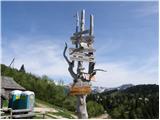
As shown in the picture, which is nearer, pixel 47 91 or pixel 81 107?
pixel 81 107

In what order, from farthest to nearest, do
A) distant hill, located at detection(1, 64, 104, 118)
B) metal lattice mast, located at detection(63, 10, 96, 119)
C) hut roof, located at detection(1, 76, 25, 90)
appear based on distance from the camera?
1. distant hill, located at detection(1, 64, 104, 118)
2. hut roof, located at detection(1, 76, 25, 90)
3. metal lattice mast, located at detection(63, 10, 96, 119)

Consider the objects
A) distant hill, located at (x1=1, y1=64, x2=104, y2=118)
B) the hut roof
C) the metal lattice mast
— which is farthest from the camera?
distant hill, located at (x1=1, y1=64, x2=104, y2=118)

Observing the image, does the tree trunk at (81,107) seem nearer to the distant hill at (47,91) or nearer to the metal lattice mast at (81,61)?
the metal lattice mast at (81,61)

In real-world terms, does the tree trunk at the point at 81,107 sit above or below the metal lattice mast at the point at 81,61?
below

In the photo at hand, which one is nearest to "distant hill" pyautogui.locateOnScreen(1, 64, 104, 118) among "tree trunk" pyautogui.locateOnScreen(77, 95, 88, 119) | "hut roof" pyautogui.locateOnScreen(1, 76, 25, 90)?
"hut roof" pyautogui.locateOnScreen(1, 76, 25, 90)

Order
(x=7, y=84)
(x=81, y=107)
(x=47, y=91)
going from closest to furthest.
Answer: (x=81, y=107) → (x=7, y=84) → (x=47, y=91)

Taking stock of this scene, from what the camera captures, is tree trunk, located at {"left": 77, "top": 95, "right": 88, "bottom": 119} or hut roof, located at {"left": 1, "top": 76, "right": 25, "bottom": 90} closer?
tree trunk, located at {"left": 77, "top": 95, "right": 88, "bottom": 119}

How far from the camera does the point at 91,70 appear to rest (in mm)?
16641

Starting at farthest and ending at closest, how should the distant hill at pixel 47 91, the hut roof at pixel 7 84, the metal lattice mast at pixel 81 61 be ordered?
1. the distant hill at pixel 47 91
2. the hut roof at pixel 7 84
3. the metal lattice mast at pixel 81 61

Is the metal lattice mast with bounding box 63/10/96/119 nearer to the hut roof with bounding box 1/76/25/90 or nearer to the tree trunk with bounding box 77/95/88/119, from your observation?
the tree trunk with bounding box 77/95/88/119

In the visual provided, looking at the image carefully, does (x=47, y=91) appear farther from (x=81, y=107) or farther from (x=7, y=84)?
(x=81, y=107)

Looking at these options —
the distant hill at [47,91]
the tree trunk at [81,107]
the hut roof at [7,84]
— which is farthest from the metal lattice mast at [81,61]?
the distant hill at [47,91]

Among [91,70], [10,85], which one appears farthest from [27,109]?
[10,85]

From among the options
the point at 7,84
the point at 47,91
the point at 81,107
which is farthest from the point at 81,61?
the point at 47,91
